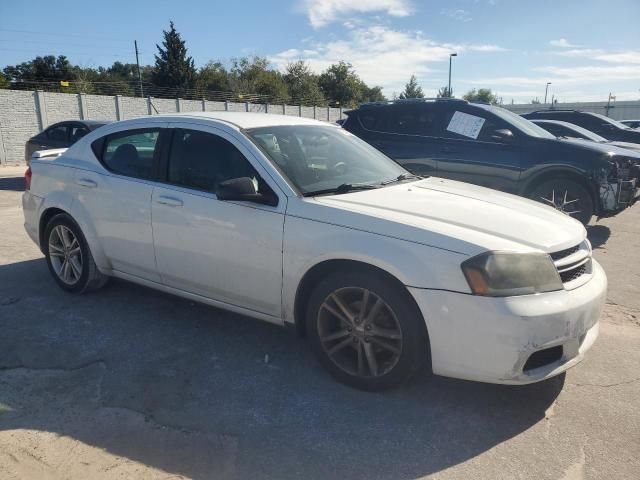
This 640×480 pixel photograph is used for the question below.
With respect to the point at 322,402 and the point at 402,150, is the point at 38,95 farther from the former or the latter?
the point at 322,402

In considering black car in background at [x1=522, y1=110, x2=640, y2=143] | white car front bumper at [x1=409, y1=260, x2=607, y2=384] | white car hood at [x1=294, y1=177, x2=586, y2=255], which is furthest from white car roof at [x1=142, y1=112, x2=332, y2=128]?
black car in background at [x1=522, y1=110, x2=640, y2=143]

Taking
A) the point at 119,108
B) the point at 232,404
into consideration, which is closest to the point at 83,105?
the point at 119,108

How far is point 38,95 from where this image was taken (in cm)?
1966

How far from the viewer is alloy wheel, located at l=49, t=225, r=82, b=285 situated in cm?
451

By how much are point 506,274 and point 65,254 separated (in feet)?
12.5

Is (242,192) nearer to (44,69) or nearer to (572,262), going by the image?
(572,262)

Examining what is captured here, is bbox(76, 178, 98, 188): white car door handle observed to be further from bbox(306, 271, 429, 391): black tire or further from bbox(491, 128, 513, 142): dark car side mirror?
bbox(491, 128, 513, 142): dark car side mirror

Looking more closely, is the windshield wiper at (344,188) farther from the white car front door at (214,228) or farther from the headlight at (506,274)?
the headlight at (506,274)

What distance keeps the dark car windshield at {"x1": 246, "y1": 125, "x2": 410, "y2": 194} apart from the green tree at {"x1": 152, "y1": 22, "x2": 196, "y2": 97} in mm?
60574

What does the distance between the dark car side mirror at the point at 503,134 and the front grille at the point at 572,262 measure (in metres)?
3.90

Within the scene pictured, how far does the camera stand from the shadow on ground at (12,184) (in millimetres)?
11977

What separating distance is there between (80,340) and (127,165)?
4.68 feet

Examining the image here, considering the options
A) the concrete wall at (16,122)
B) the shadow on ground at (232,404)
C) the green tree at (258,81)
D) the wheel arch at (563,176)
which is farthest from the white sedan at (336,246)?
A: the green tree at (258,81)

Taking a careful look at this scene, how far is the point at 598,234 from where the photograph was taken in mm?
7430
